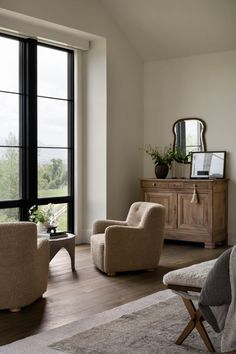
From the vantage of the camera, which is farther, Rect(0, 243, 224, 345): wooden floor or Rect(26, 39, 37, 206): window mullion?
Rect(26, 39, 37, 206): window mullion

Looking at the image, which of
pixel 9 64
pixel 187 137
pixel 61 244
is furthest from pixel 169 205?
pixel 9 64

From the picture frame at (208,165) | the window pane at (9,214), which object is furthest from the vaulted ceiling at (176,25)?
the window pane at (9,214)

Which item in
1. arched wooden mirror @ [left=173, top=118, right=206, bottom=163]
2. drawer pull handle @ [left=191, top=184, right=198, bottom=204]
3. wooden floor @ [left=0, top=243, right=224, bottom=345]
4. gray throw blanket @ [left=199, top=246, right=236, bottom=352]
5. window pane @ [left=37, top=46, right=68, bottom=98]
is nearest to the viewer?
gray throw blanket @ [left=199, top=246, right=236, bottom=352]

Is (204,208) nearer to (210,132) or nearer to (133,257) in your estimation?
(210,132)

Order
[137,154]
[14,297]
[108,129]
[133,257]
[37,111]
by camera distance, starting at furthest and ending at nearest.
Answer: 1. [137,154]
2. [108,129]
3. [37,111]
4. [133,257]
5. [14,297]

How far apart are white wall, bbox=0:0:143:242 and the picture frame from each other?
1.04 meters

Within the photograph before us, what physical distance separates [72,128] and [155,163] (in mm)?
1428

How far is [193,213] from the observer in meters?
7.61

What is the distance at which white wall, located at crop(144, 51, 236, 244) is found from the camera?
7762 millimetres

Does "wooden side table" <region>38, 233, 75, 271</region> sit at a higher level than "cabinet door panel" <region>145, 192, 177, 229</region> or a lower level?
lower

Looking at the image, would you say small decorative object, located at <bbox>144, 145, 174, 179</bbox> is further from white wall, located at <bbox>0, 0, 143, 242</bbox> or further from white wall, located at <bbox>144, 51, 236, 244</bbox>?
white wall, located at <bbox>0, 0, 143, 242</bbox>

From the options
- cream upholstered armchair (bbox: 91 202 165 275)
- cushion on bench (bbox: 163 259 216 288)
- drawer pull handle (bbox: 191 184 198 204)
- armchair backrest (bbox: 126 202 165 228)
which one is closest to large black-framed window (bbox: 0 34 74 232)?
cream upholstered armchair (bbox: 91 202 165 275)

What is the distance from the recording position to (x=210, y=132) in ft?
26.1

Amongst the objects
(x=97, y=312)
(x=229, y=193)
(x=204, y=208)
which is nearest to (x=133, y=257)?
(x=97, y=312)
